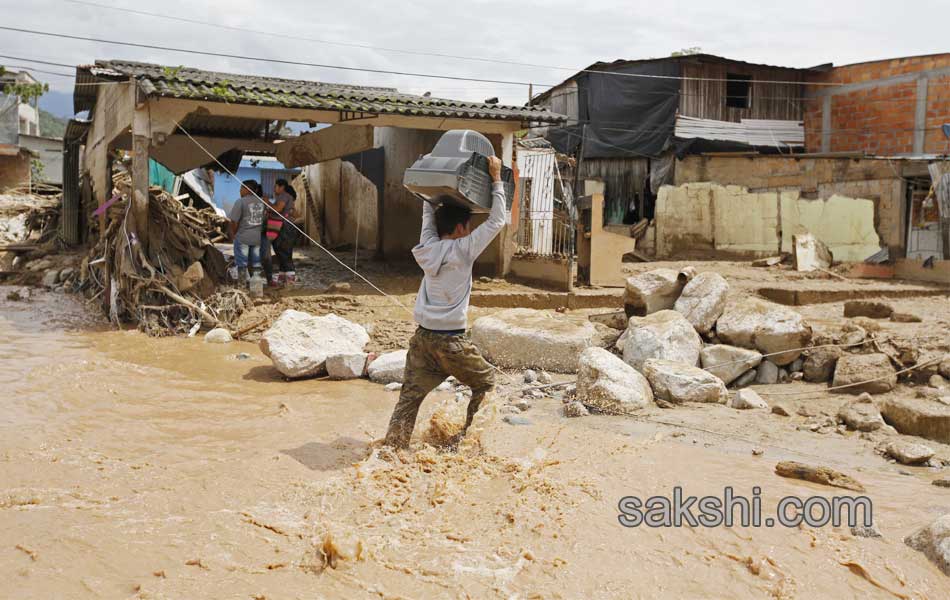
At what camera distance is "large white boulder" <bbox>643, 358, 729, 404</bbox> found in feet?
20.6

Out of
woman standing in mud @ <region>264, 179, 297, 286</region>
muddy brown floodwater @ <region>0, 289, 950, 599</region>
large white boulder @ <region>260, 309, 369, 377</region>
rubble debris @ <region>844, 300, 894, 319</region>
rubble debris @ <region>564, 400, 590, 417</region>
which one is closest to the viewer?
muddy brown floodwater @ <region>0, 289, 950, 599</region>

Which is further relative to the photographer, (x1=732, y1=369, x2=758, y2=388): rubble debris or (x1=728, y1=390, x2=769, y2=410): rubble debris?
(x1=732, y1=369, x2=758, y2=388): rubble debris

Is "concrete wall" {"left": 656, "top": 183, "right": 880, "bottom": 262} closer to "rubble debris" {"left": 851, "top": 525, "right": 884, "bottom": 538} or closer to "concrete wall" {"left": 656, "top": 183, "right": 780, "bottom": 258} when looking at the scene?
"concrete wall" {"left": 656, "top": 183, "right": 780, "bottom": 258}

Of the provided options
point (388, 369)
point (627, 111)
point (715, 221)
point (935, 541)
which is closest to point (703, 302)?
point (388, 369)

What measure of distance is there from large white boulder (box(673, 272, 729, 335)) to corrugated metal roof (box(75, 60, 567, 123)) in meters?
5.19

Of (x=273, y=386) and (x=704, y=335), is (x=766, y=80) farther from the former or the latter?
(x=273, y=386)

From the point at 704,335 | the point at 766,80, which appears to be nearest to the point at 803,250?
the point at 766,80

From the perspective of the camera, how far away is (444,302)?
4543 mm

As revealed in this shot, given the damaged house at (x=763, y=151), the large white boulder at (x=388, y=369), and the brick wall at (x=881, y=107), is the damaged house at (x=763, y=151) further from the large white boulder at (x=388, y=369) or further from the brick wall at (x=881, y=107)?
the large white boulder at (x=388, y=369)

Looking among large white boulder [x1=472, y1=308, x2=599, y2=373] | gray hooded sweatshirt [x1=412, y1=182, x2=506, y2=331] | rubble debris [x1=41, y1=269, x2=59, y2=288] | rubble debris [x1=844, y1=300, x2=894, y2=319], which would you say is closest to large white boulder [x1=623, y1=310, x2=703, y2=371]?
large white boulder [x1=472, y1=308, x2=599, y2=373]

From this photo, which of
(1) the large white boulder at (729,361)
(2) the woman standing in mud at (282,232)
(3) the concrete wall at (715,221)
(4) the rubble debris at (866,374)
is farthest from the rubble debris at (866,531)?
(3) the concrete wall at (715,221)

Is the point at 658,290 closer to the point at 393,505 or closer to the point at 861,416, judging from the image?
the point at 861,416

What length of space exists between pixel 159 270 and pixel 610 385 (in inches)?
266

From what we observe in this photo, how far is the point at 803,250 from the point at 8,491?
15.7 meters
